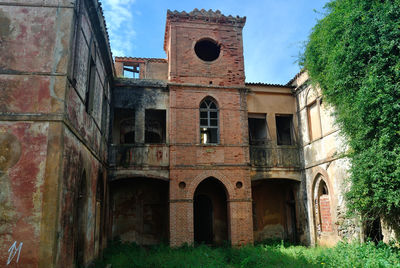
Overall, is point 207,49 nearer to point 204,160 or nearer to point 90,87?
point 204,160

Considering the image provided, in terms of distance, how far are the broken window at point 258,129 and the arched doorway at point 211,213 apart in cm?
293

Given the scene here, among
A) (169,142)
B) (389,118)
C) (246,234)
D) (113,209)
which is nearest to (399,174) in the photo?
(389,118)

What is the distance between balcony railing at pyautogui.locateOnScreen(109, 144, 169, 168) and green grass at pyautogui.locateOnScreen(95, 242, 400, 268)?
3.53 metres

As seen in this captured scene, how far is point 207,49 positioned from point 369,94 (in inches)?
357

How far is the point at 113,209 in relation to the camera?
50.0ft

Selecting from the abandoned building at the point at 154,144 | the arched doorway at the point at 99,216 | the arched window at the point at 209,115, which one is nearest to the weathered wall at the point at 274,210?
the abandoned building at the point at 154,144

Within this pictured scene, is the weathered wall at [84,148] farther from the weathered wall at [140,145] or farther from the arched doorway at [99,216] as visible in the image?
the weathered wall at [140,145]

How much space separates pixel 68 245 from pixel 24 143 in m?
2.40

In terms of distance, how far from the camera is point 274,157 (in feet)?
49.0

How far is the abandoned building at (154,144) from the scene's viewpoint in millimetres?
6414

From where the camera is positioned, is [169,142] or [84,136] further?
[169,142]

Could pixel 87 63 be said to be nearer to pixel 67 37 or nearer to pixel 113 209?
pixel 67 37

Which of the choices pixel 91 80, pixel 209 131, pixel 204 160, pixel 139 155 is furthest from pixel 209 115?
pixel 91 80

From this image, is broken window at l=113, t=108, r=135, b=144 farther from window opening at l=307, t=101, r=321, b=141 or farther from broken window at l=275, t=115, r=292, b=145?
window opening at l=307, t=101, r=321, b=141
